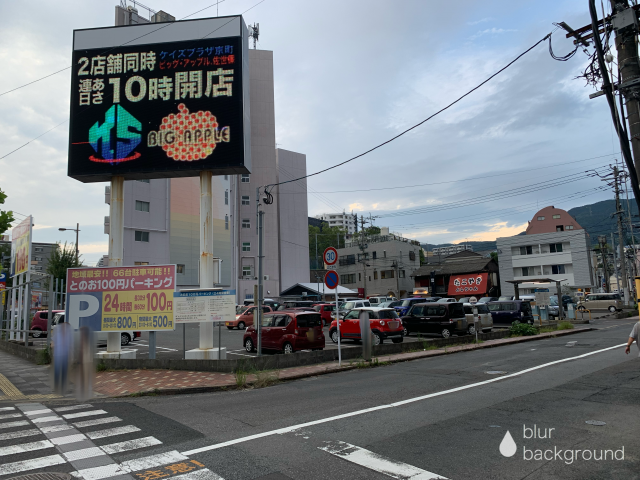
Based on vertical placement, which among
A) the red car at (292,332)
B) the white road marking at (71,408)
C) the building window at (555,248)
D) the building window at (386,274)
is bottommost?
the white road marking at (71,408)

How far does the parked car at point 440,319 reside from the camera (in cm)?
2069

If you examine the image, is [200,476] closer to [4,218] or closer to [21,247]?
[21,247]

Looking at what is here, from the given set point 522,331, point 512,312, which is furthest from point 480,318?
point 512,312

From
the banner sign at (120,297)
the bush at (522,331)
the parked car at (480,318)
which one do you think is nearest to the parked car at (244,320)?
the parked car at (480,318)

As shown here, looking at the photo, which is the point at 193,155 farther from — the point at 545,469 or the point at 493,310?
the point at 493,310

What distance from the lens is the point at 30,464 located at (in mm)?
5230

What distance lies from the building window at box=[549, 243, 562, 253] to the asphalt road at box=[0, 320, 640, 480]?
5057 centimetres

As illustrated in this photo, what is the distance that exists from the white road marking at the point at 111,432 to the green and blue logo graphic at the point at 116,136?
10.5 meters

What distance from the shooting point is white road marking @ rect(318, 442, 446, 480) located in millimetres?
4648

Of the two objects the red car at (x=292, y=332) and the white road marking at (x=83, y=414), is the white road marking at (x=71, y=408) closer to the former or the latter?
the white road marking at (x=83, y=414)

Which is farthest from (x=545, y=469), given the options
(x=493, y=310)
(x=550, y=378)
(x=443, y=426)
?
(x=493, y=310)

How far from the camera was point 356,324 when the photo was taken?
19031 mm

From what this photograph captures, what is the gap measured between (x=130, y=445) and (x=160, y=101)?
12.3 meters

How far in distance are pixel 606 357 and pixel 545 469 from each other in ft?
35.2
